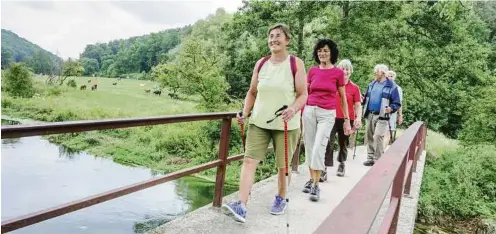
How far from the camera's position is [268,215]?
4.60 meters

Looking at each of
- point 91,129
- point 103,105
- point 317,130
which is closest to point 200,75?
point 103,105

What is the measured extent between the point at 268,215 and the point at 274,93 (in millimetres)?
1387

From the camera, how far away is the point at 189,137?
26.7 m

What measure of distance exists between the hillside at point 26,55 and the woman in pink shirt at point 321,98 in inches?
3290

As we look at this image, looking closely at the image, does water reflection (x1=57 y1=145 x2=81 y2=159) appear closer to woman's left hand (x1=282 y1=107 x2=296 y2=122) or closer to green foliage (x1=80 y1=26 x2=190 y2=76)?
woman's left hand (x1=282 y1=107 x2=296 y2=122)

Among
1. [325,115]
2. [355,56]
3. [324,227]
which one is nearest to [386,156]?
[324,227]

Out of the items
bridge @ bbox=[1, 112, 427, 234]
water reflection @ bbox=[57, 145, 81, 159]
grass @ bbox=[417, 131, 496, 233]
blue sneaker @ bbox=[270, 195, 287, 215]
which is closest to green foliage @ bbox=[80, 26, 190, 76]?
water reflection @ bbox=[57, 145, 81, 159]

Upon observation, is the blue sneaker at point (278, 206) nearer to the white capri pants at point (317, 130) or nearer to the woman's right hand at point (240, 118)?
the white capri pants at point (317, 130)

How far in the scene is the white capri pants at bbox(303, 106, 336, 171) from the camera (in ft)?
16.8

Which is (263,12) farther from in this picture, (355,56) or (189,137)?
(189,137)

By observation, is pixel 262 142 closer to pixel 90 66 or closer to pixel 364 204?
pixel 364 204

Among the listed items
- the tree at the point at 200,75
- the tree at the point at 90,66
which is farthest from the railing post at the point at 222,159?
the tree at the point at 90,66

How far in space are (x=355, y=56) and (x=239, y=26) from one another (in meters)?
6.72

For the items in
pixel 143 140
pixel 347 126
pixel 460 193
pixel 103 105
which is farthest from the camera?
pixel 103 105
